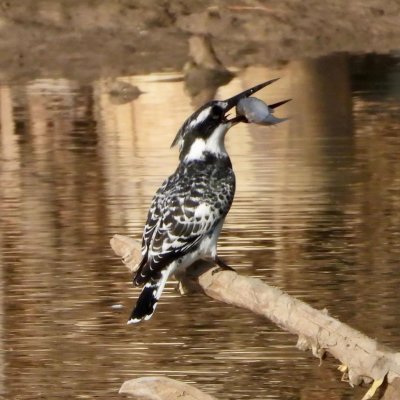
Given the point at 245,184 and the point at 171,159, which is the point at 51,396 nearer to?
the point at 245,184

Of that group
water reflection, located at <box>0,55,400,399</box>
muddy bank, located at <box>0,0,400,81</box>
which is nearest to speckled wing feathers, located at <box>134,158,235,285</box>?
water reflection, located at <box>0,55,400,399</box>

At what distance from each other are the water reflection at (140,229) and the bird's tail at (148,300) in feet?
2.08

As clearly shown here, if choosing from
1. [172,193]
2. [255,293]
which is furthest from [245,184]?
[255,293]

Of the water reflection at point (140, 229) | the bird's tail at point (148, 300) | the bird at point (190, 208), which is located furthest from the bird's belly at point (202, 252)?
the water reflection at point (140, 229)

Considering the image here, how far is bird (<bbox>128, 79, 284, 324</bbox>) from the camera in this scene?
6.58 m

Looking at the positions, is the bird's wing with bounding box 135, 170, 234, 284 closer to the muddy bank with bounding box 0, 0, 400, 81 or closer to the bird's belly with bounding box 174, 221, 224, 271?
the bird's belly with bounding box 174, 221, 224, 271

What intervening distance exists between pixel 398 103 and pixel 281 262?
5.80m

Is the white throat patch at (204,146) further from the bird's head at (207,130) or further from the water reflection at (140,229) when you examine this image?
the water reflection at (140,229)

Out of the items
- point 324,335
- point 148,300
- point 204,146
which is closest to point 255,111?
point 204,146

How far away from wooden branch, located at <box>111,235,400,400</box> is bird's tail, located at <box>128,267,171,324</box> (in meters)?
0.49

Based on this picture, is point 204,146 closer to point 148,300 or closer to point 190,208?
point 190,208

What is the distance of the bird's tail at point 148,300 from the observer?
6.45m

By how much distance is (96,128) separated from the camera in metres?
13.8

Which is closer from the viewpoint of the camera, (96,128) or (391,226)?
(391,226)
